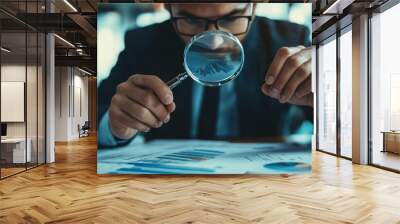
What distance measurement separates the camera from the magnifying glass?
6.39 metres

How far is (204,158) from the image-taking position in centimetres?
654

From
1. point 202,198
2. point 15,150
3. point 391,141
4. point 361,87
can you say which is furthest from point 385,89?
point 15,150

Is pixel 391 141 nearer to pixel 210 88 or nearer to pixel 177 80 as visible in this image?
pixel 210 88

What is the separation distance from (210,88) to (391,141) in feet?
13.4

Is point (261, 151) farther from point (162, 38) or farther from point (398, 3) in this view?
point (398, 3)

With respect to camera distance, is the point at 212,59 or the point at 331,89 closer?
the point at 212,59

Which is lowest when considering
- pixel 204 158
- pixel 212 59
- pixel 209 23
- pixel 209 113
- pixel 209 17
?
pixel 204 158

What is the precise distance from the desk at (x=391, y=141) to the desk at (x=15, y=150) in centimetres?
728

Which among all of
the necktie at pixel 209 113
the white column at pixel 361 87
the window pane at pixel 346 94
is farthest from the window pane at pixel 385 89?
the necktie at pixel 209 113

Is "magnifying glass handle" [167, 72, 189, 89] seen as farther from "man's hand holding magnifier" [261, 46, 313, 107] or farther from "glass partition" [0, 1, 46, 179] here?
"glass partition" [0, 1, 46, 179]

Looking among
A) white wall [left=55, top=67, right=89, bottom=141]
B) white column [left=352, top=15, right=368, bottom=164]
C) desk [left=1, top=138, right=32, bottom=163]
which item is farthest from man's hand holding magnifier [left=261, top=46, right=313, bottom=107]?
white wall [left=55, top=67, right=89, bottom=141]

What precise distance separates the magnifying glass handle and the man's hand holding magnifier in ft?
4.45

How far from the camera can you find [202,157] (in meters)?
6.54

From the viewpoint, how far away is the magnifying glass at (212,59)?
6.39 meters
